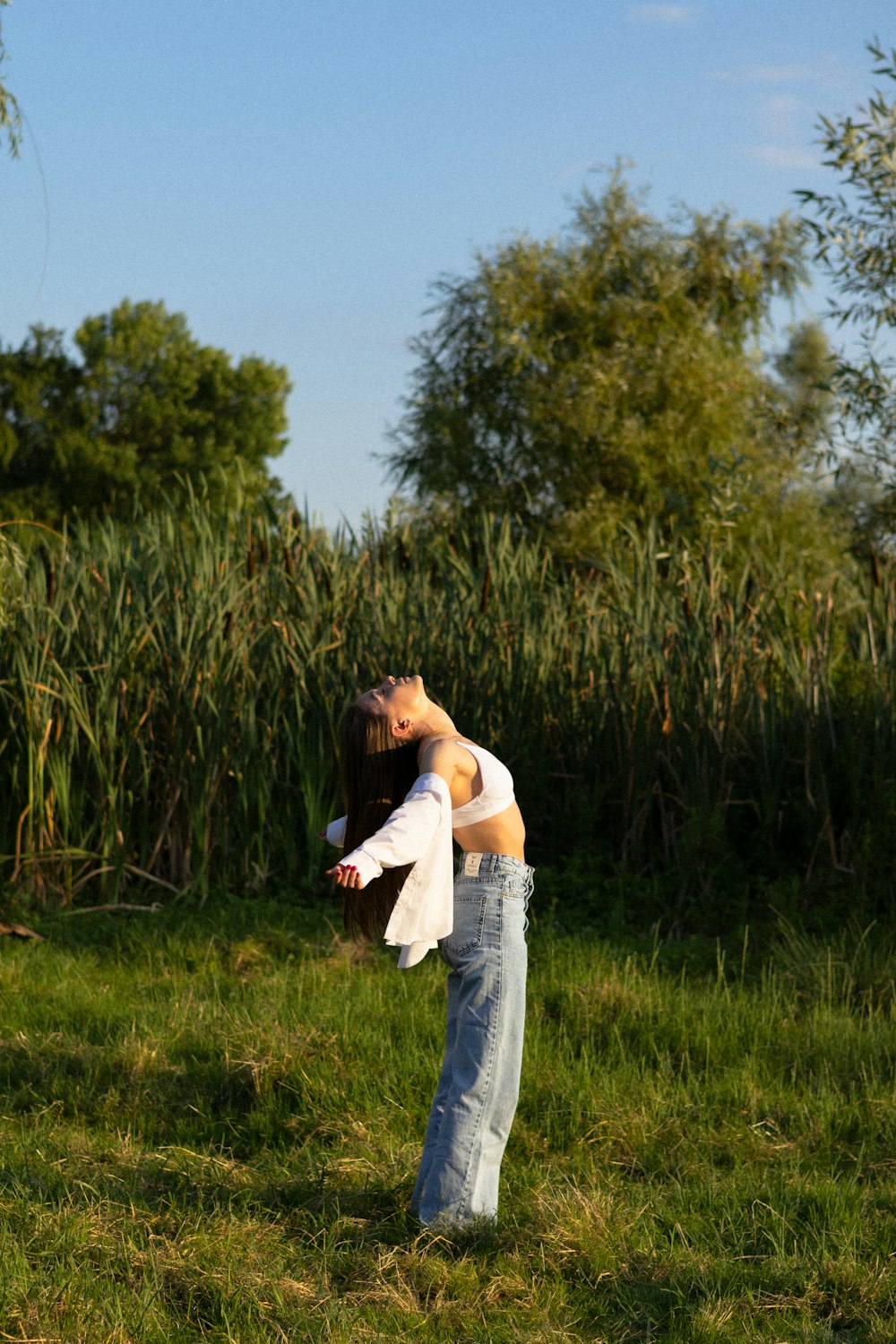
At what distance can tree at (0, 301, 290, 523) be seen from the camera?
3181cm

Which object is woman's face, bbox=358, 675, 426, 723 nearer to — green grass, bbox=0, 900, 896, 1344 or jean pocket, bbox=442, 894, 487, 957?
jean pocket, bbox=442, 894, 487, 957

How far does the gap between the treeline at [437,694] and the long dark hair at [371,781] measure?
335 cm

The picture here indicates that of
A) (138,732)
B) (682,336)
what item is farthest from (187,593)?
(682,336)

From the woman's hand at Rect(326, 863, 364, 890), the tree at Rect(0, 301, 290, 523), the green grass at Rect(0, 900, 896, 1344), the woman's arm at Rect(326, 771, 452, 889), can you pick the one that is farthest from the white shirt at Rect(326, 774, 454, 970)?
the tree at Rect(0, 301, 290, 523)

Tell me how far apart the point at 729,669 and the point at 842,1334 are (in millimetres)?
4234

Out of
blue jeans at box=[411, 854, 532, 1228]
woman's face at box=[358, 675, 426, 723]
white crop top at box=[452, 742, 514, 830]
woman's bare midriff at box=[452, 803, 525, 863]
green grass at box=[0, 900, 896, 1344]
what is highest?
woman's face at box=[358, 675, 426, 723]

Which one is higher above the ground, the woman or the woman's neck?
the woman's neck

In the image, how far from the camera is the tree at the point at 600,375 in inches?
889

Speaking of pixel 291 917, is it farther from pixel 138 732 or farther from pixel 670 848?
pixel 670 848

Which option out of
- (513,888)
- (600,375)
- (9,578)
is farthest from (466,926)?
(600,375)

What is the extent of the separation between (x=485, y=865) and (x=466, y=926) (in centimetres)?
15

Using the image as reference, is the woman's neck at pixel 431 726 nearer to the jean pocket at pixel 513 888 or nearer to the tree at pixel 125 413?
the jean pocket at pixel 513 888

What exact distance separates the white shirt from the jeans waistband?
14 centimetres

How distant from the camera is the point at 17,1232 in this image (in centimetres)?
309
